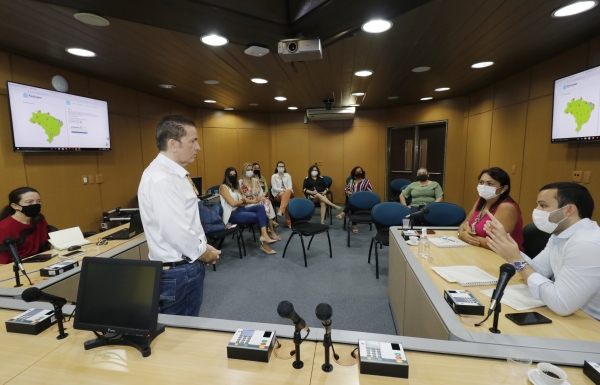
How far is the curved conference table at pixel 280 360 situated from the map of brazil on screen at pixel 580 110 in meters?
2.79

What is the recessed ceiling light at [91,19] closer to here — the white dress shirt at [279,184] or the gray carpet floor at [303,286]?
the gray carpet floor at [303,286]

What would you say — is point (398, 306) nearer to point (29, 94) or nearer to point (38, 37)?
point (38, 37)

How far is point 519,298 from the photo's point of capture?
1508 millimetres

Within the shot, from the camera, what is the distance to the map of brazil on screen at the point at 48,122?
338cm

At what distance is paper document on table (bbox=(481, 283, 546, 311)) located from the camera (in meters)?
1.44

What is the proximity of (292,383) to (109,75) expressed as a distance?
4812mm

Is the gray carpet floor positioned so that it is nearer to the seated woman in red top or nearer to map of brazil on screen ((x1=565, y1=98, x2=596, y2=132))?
the seated woman in red top

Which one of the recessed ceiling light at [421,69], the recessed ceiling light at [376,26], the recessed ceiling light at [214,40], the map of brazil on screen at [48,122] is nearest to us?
the recessed ceiling light at [376,26]

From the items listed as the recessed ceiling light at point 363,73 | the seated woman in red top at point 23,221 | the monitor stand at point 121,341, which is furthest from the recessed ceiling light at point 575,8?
the seated woman in red top at point 23,221

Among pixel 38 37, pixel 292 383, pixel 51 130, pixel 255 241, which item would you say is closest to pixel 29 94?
pixel 51 130

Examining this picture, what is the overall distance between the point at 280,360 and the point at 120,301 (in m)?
0.71

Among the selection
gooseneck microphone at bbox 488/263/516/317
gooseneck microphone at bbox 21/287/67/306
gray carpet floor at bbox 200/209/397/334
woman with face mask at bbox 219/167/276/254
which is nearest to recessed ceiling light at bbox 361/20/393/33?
gooseneck microphone at bbox 488/263/516/317

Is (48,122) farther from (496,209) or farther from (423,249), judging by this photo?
(496,209)

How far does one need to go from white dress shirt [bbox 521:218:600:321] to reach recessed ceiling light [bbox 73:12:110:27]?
3525mm
